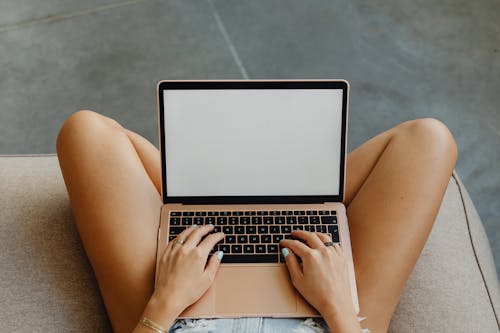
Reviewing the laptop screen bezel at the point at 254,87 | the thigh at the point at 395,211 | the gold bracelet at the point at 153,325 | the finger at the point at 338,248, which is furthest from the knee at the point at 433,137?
the gold bracelet at the point at 153,325

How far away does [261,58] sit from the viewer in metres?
2.01

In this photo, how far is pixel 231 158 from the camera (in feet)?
3.70

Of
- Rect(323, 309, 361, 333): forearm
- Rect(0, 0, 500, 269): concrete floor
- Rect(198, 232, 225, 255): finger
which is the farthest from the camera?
Rect(0, 0, 500, 269): concrete floor

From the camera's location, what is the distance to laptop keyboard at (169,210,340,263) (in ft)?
3.53

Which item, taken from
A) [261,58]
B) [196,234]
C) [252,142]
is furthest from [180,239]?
[261,58]

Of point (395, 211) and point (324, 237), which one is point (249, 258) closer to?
point (324, 237)

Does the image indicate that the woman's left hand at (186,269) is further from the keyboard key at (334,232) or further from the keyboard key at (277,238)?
the keyboard key at (334,232)

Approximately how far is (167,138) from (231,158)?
130 millimetres

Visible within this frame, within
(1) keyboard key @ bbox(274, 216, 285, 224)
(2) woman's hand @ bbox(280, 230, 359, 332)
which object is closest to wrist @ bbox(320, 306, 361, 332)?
(2) woman's hand @ bbox(280, 230, 359, 332)

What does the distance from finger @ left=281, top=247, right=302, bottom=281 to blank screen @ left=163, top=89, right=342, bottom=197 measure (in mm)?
137

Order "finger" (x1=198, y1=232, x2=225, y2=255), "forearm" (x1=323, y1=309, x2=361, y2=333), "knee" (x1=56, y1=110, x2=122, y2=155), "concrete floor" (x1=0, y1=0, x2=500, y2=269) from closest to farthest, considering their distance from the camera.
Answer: "forearm" (x1=323, y1=309, x2=361, y2=333) → "finger" (x1=198, y1=232, x2=225, y2=255) → "knee" (x1=56, y1=110, x2=122, y2=155) → "concrete floor" (x1=0, y1=0, x2=500, y2=269)

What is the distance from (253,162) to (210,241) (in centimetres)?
18

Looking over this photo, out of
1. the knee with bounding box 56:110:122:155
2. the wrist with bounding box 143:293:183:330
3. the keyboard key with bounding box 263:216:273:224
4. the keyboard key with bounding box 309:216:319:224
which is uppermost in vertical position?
the knee with bounding box 56:110:122:155

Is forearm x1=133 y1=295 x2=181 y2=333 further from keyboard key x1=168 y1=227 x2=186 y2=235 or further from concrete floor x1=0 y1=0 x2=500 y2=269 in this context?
concrete floor x1=0 y1=0 x2=500 y2=269
